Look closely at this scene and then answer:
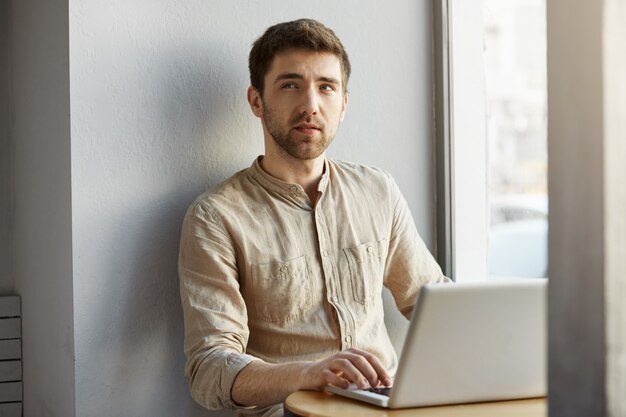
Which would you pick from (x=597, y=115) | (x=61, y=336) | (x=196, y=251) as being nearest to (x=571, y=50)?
(x=597, y=115)

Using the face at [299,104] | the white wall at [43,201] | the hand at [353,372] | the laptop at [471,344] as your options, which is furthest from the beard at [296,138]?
the laptop at [471,344]

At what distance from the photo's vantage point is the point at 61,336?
2.40 metres

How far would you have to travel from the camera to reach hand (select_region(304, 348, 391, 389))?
168 cm

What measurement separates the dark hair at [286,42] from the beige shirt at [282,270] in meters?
0.26

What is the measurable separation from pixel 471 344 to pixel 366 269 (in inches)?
35.8

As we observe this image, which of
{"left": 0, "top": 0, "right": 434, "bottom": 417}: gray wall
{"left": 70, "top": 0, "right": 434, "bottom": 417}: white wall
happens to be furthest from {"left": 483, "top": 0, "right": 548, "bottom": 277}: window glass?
{"left": 70, "top": 0, "right": 434, "bottom": 417}: white wall

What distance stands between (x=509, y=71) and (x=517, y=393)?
1371 mm

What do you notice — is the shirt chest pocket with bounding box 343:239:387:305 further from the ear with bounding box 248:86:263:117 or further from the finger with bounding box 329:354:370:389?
the finger with bounding box 329:354:370:389

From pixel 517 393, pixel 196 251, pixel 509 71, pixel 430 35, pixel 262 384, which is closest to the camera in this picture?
pixel 517 393

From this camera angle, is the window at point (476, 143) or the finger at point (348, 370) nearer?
the finger at point (348, 370)

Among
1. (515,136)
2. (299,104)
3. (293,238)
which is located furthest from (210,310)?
(515,136)

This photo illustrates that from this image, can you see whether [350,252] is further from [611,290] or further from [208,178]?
[611,290]

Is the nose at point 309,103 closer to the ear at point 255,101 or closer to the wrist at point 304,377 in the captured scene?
the ear at point 255,101

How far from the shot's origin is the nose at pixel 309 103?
2377 mm
